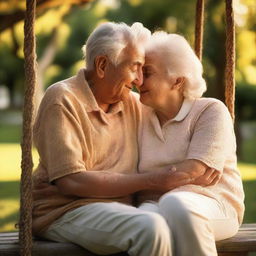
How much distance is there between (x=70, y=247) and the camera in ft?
10.3

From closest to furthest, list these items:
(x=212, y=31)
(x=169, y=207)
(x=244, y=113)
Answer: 1. (x=169, y=207)
2. (x=244, y=113)
3. (x=212, y=31)

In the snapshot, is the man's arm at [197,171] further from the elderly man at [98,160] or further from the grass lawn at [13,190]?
the grass lawn at [13,190]

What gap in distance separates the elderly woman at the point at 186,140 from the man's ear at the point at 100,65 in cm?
24

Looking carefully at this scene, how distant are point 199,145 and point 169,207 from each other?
396 mm

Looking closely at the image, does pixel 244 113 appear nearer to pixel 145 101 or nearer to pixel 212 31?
pixel 212 31

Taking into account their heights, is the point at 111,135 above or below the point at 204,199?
above

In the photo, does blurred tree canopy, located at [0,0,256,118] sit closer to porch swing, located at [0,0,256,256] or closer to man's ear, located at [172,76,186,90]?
man's ear, located at [172,76,186,90]

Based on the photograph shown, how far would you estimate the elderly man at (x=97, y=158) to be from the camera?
304 centimetres

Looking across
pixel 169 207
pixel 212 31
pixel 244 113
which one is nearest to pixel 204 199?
pixel 169 207

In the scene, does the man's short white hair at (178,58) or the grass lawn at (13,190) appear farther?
the grass lawn at (13,190)

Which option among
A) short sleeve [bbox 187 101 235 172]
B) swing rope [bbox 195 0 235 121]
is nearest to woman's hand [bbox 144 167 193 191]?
short sleeve [bbox 187 101 235 172]

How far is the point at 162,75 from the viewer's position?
345cm

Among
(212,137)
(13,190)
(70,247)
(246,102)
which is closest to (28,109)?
(70,247)

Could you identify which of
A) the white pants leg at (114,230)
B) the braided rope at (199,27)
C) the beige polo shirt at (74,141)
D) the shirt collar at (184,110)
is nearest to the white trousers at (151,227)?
the white pants leg at (114,230)
